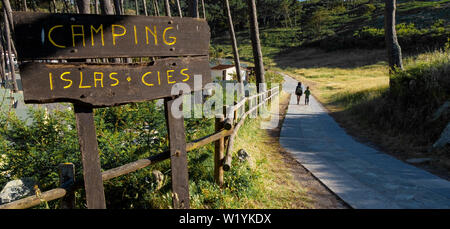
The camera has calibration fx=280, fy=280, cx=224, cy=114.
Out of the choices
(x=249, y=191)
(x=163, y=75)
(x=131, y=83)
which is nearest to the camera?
(x=131, y=83)

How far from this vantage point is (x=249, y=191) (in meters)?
4.55

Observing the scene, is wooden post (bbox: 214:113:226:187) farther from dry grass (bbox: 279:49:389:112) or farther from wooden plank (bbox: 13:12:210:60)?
dry grass (bbox: 279:49:389:112)

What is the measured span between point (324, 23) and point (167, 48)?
85082mm

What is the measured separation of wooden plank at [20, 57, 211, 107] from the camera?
225 cm

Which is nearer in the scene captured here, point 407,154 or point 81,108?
point 81,108

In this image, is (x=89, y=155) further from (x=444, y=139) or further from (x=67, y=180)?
(x=444, y=139)

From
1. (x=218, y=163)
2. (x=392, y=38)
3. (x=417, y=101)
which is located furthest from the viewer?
(x=392, y=38)

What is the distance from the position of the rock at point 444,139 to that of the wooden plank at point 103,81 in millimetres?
6703

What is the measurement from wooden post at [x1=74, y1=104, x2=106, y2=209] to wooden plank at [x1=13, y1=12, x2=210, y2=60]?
52 centimetres

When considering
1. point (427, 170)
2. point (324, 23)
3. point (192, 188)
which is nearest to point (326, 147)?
point (427, 170)

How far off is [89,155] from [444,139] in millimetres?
7787

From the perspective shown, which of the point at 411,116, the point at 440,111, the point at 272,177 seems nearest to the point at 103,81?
the point at 272,177

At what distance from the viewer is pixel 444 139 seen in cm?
678
